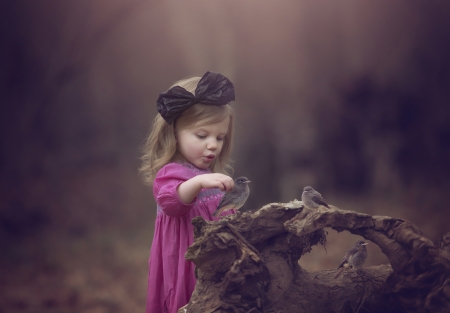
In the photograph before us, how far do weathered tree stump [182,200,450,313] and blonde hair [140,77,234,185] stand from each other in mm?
526

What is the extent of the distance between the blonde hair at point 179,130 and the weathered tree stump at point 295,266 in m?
0.53

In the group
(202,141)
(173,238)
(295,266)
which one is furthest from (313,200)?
(173,238)

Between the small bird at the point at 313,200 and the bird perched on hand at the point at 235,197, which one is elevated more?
the bird perched on hand at the point at 235,197

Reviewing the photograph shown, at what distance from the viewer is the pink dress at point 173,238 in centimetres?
215

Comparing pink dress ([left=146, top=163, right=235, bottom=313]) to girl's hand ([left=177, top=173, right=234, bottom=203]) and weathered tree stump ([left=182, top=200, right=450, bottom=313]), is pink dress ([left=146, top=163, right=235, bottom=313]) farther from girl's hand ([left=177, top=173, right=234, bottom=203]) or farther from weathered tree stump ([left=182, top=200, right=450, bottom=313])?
weathered tree stump ([left=182, top=200, right=450, bottom=313])

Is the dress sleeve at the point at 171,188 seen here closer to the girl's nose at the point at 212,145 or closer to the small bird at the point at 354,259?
the girl's nose at the point at 212,145

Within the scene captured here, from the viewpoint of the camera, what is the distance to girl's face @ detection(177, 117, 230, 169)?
2.23 meters

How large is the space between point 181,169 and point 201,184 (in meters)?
0.24

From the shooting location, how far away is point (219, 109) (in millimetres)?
2248

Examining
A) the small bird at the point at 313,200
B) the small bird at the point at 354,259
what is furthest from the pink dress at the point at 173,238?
the small bird at the point at 354,259

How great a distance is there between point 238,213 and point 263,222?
0.10m

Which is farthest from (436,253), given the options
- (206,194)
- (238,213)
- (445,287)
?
(206,194)

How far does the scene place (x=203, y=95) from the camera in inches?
87.4

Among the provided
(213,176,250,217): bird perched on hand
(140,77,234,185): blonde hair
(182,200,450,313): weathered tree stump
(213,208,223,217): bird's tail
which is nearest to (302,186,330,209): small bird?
(182,200,450,313): weathered tree stump
